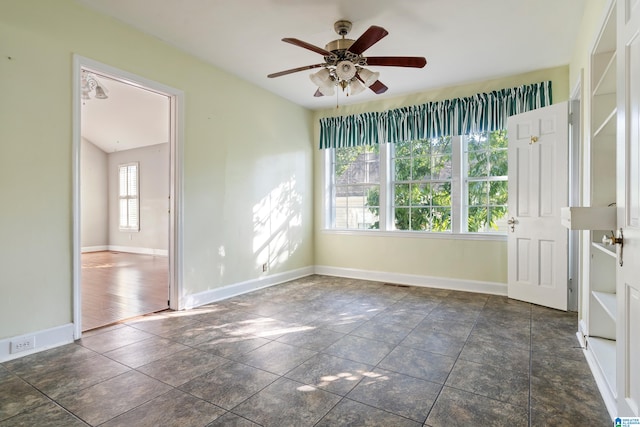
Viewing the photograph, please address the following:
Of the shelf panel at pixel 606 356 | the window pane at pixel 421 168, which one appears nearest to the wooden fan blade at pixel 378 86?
the window pane at pixel 421 168

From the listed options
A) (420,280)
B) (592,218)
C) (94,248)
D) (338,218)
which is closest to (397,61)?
(592,218)

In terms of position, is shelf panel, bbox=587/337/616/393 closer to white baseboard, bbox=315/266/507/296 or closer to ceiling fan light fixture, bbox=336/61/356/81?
white baseboard, bbox=315/266/507/296

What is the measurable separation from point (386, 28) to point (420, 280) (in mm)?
3197

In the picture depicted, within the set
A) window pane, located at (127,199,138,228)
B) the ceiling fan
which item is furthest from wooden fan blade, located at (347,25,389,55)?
window pane, located at (127,199,138,228)

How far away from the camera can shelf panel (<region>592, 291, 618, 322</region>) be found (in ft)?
6.76

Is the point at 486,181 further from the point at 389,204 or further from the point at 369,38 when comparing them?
the point at 369,38

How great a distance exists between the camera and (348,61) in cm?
286

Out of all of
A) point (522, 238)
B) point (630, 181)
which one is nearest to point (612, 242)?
point (630, 181)

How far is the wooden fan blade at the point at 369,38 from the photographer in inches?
93.0

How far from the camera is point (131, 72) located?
3.16 metres

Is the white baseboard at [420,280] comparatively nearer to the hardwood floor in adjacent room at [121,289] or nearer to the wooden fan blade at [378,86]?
the hardwood floor in adjacent room at [121,289]

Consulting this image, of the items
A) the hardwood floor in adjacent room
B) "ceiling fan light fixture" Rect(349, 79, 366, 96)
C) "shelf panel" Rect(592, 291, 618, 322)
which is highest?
"ceiling fan light fixture" Rect(349, 79, 366, 96)

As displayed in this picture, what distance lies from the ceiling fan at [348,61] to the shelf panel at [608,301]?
6.81 ft

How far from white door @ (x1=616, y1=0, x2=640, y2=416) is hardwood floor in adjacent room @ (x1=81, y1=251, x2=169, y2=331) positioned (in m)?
3.68
